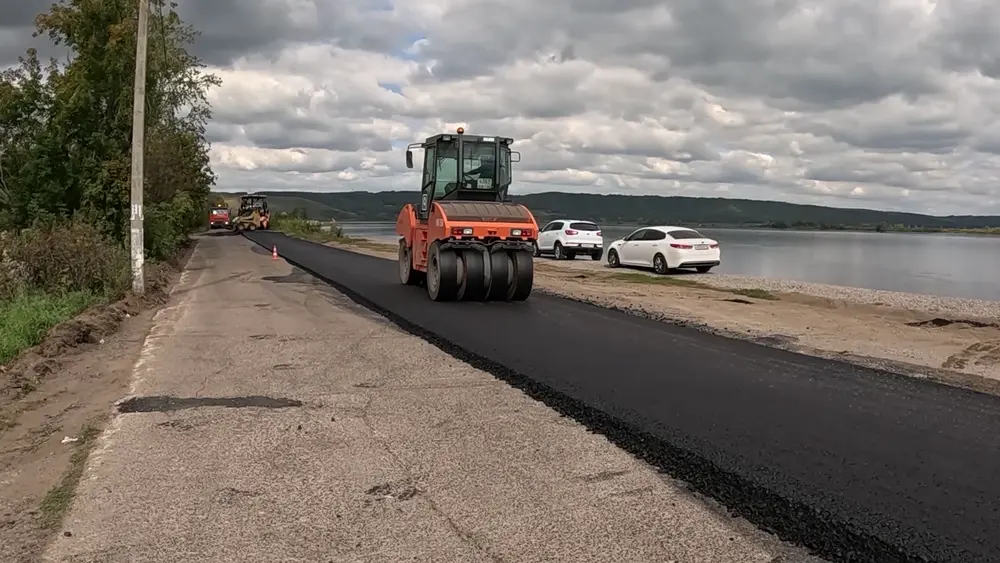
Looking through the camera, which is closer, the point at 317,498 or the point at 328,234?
the point at 317,498

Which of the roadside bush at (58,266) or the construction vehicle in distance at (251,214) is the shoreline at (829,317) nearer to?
the roadside bush at (58,266)

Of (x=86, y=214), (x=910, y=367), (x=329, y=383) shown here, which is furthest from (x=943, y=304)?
(x=86, y=214)

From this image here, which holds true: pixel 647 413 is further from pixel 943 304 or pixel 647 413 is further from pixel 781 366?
pixel 943 304

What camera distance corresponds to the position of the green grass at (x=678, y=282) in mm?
20281

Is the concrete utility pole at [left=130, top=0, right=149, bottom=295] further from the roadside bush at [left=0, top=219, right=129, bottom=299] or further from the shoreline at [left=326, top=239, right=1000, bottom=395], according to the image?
the shoreline at [left=326, top=239, right=1000, bottom=395]

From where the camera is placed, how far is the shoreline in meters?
10.3

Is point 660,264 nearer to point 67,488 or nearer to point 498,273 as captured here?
point 498,273

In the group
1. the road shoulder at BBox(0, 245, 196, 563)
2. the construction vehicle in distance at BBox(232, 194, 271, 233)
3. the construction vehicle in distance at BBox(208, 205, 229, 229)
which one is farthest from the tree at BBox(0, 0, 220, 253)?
the construction vehicle in distance at BBox(208, 205, 229, 229)

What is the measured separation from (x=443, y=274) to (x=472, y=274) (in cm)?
54

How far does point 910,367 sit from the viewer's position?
954 cm

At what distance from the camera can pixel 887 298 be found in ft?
68.8

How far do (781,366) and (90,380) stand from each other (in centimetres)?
735

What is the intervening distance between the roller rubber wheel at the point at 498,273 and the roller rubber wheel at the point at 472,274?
0.14 metres

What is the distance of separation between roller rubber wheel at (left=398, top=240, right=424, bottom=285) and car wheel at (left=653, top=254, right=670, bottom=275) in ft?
36.2
